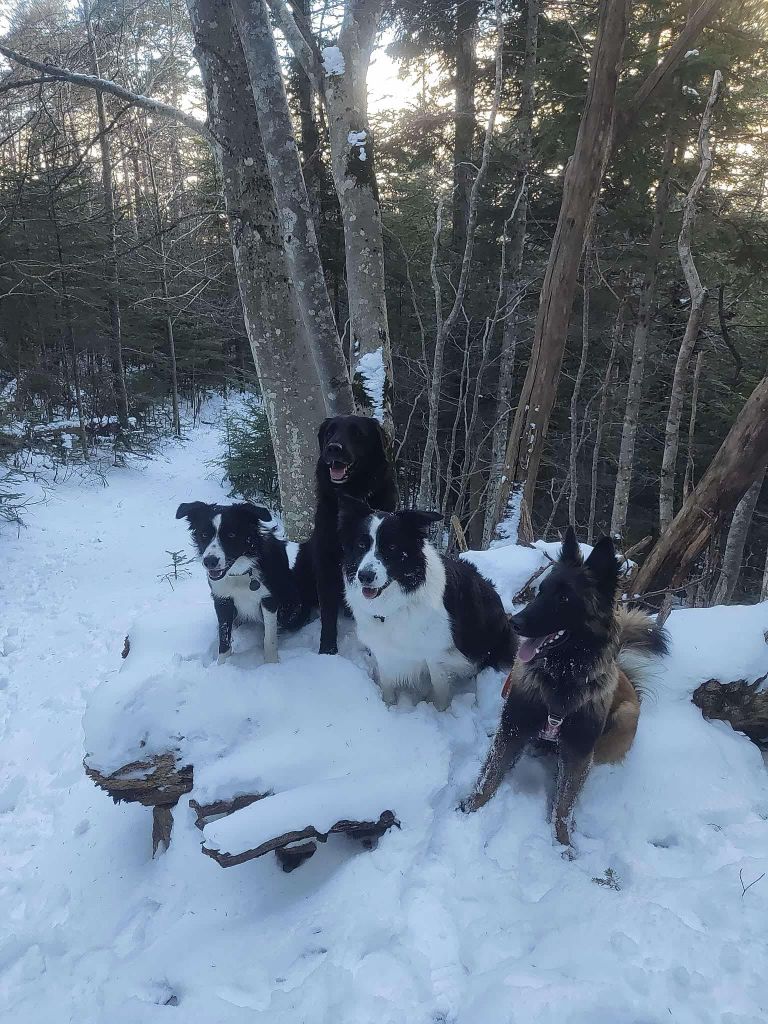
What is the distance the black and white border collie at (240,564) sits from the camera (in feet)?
12.0

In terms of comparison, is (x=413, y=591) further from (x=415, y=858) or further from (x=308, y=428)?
(x=308, y=428)

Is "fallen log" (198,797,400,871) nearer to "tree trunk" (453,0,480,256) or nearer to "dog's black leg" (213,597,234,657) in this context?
"dog's black leg" (213,597,234,657)

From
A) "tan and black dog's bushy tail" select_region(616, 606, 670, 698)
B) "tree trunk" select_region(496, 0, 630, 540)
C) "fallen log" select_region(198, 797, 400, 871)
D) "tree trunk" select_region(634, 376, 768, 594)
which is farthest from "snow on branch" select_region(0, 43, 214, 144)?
"fallen log" select_region(198, 797, 400, 871)

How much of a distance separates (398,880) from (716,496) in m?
4.37

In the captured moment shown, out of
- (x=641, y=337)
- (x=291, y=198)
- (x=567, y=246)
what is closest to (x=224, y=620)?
(x=291, y=198)

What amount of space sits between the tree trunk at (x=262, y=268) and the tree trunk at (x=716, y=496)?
11.9 feet

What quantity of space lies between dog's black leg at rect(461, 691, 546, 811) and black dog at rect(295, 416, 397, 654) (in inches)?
57.8

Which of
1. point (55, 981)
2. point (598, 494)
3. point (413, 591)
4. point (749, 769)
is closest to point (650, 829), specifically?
point (749, 769)

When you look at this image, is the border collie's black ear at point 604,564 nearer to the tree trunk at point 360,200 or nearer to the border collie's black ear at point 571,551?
the border collie's black ear at point 571,551

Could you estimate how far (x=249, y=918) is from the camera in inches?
103

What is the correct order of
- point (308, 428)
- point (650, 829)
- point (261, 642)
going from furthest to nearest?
point (308, 428) < point (261, 642) < point (650, 829)

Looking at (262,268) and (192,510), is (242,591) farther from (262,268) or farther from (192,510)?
(262,268)

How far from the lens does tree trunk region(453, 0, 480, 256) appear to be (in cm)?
1124

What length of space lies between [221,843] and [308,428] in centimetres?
386
